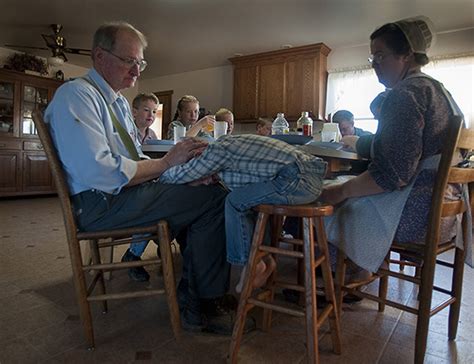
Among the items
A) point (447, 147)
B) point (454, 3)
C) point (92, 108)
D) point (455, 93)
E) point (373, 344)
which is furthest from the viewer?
point (455, 93)

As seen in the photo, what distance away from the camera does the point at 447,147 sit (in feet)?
3.35

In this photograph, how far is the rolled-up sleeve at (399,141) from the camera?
1.05 m

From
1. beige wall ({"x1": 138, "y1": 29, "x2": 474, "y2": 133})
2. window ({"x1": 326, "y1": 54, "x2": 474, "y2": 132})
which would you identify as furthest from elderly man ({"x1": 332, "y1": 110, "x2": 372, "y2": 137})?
beige wall ({"x1": 138, "y1": 29, "x2": 474, "y2": 133})

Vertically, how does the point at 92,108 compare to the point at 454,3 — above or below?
below

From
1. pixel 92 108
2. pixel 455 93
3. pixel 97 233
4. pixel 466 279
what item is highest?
pixel 455 93

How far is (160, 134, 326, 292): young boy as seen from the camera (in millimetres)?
1049

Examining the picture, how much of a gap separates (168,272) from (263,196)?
465 millimetres

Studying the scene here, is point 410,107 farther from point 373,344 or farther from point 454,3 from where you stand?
point 454,3

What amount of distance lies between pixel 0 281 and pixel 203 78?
5.24 metres

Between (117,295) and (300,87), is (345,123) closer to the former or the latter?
Answer: (300,87)

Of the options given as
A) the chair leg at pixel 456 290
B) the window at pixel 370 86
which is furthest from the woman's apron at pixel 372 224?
the window at pixel 370 86

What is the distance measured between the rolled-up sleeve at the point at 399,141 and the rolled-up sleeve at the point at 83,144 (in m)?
0.85

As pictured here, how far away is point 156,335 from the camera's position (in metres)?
1.29

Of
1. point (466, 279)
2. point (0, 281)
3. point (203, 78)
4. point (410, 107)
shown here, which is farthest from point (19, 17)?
point (466, 279)
